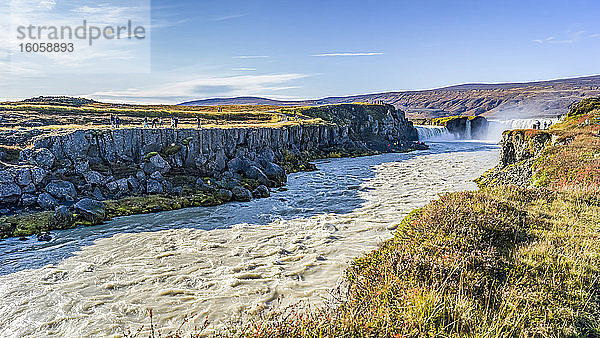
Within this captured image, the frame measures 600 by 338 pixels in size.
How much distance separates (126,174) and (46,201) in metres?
5.03


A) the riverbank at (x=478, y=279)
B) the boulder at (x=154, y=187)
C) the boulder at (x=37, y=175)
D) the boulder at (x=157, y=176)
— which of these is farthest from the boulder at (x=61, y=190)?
the riverbank at (x=478, y=279)

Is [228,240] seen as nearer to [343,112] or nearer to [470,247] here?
[470,247]

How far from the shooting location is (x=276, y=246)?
15242mm

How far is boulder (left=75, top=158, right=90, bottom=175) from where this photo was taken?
21877 millimetres

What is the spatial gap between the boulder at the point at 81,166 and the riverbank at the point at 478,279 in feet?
59.5

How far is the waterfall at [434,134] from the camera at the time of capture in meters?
88.6

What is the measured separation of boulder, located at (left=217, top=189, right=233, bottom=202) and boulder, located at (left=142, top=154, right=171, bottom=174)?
4.73 metres

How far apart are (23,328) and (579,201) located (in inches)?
682

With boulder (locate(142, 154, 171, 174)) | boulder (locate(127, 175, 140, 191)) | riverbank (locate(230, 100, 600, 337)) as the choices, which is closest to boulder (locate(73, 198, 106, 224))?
boulder (locate(127, 175, 140, 191))

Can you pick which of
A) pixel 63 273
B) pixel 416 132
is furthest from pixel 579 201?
pixel 416 132

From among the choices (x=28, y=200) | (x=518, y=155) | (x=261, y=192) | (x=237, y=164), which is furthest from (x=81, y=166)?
(x=518, y=155)

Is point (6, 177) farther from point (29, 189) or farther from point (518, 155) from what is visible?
point (518, 155)

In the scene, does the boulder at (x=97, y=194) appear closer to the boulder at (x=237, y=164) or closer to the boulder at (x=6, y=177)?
the boulder at (x=6, y=177)

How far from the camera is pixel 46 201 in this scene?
19078 millimetres
